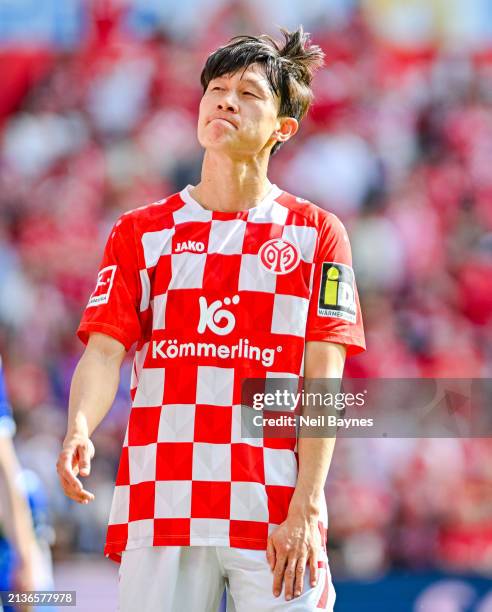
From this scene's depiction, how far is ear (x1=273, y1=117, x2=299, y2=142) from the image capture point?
3049 mm

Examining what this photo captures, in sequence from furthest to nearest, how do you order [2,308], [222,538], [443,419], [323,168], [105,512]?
[323,168] < [2,308] < [105,512] < [443,419] < [222,538]

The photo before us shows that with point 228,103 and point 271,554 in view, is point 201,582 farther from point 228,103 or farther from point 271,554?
point 228,103

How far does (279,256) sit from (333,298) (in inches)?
6.7

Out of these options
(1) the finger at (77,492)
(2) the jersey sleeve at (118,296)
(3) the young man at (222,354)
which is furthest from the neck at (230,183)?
(1) the finger at (77,492)

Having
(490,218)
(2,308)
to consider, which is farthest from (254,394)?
(490,218)

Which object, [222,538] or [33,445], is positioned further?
[33,445]

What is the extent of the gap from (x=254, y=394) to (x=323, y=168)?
5752 mm

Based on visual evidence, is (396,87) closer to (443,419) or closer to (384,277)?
(384,277)

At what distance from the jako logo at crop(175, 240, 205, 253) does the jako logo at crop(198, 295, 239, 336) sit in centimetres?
13

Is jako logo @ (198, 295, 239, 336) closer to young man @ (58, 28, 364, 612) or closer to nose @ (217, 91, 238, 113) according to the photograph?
young man @ (58, 28, 364, 612)

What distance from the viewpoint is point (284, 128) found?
10.1 ft

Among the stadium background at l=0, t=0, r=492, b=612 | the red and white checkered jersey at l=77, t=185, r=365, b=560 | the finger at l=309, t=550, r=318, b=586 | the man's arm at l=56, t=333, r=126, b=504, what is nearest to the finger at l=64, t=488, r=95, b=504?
the man's arm at l=56, t=333, r=126, b=504

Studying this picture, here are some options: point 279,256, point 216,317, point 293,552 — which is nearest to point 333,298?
point 279,256

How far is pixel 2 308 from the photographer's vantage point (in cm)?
780
